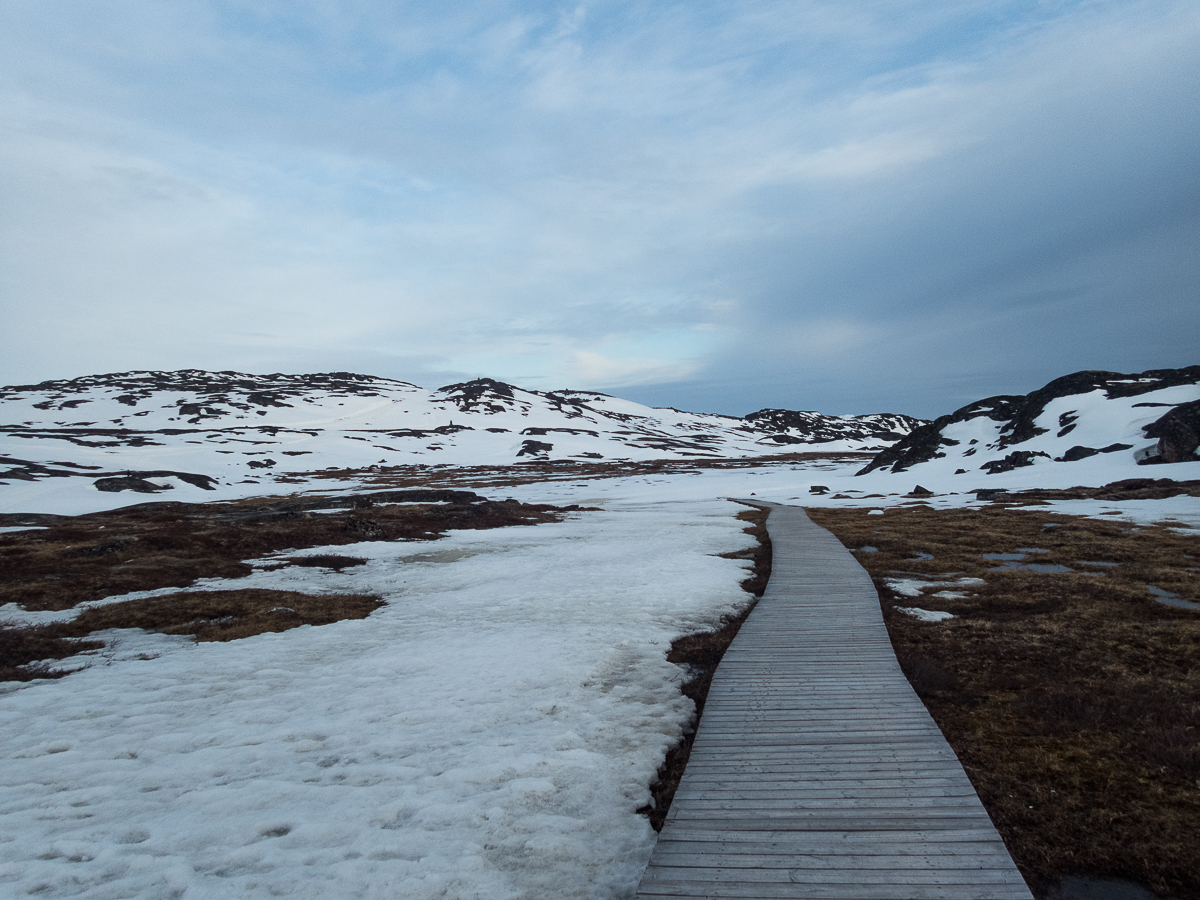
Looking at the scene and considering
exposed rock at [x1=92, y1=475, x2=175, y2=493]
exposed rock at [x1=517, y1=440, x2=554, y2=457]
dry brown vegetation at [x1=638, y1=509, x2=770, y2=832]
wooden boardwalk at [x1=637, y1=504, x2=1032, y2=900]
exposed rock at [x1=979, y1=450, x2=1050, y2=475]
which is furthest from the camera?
exposed rock at [x1=517, y1=440, x2=554, y2=457]

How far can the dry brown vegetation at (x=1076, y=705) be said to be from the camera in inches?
230

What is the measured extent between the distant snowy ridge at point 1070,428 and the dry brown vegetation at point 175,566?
51.4 metres

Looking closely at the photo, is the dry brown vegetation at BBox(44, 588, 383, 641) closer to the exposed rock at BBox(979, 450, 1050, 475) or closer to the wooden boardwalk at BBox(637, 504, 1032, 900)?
the wooden boardwalk at BBox(637, 504, 1032, 900)

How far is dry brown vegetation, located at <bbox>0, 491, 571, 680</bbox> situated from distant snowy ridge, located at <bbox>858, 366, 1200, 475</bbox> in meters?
51.4

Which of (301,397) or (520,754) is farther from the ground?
(301,397)

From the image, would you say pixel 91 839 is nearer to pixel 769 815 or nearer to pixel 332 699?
pixel 332 699

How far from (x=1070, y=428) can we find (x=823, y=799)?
240 ft

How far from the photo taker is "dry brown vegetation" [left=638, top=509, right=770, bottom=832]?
7125 mm

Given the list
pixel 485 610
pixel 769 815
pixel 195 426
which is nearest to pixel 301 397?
pixel 195 426

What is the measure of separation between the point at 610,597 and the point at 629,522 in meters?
21.2

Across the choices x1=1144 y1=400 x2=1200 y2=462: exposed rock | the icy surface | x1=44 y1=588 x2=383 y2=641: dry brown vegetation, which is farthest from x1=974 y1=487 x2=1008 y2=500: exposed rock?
x1=44 y1=588 x2=383 y2=641: dry brown vegetation

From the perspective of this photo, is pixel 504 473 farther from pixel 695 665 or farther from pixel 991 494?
pixel 695 665

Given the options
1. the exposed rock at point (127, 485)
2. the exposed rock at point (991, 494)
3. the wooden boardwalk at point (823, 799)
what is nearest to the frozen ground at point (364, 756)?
the wooden boardwalk at point (823, 799)

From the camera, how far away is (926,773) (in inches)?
262
